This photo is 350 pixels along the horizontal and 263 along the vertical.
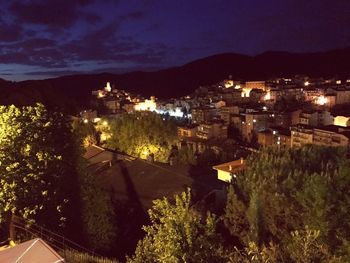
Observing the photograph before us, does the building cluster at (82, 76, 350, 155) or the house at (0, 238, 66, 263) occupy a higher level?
the house at (0, 238, 66, 263)

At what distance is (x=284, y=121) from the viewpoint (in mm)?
52312

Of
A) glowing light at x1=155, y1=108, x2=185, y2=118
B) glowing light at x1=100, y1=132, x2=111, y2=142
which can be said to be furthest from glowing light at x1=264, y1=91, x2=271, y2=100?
glowing light at x1=100, y1=132, x2=111, y2=142

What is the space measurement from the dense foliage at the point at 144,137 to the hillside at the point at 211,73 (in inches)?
2722

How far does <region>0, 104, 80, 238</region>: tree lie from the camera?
11.7m

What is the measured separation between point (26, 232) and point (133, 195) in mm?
7533

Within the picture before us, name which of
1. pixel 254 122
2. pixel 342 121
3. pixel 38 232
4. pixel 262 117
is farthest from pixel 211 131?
pixel 38 232

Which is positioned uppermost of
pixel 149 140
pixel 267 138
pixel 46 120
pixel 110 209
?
pixel 46 120

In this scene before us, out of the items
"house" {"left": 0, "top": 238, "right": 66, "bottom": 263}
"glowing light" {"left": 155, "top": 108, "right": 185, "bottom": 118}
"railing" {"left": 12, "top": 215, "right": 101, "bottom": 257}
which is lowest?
"glowing light" {"left": 155, "top": 108, "right": 185, "bottom": 118}

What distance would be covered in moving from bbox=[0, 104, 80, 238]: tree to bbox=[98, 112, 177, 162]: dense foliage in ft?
72.8

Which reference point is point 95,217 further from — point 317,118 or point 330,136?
point 317,118

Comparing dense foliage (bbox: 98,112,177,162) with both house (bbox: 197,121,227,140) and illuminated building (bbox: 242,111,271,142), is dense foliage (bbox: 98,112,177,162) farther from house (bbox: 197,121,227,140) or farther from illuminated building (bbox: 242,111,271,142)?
illuminated building (bbox: 242,111,271,142)

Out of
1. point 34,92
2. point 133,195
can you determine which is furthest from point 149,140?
point 34,92

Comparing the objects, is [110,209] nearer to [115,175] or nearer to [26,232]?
[26,232]

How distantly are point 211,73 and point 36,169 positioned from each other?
5126 inches
